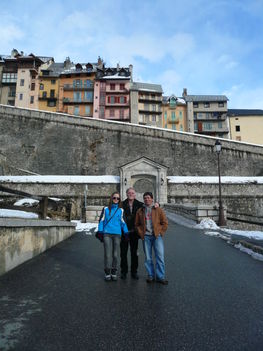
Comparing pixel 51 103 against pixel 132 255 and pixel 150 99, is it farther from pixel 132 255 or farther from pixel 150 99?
pixel 132 255

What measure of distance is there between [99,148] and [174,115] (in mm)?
24419

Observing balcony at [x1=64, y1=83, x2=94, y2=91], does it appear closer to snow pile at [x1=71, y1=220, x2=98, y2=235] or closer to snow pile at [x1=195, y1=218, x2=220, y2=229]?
snow pile at [x1=71, y1=220, x2=98, y2=235]

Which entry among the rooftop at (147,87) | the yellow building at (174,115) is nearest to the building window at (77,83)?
the rooftop at (147,87)

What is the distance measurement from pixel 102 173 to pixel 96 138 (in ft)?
15.5

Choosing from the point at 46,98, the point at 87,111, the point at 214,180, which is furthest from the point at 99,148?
the point at 46,98

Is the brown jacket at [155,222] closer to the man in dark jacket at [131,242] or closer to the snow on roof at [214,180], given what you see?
the man in dark jacket at [131,242]

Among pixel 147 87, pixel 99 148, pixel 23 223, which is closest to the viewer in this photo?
pixel 23 223

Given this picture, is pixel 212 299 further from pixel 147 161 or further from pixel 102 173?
pixel 102 173

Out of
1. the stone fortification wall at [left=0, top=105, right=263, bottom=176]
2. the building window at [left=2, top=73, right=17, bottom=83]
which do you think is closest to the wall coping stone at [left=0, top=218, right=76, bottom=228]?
the stone fortification wall at [left=0, top=105, right=263, bottom=176]

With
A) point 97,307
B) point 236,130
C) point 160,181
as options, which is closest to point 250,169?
point 160,181

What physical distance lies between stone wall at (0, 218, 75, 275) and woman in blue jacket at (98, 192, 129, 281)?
5.51ft

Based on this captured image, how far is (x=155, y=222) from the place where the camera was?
4219 millimetres

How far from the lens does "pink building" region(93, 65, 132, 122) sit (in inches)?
1724

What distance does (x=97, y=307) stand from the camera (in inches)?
120
